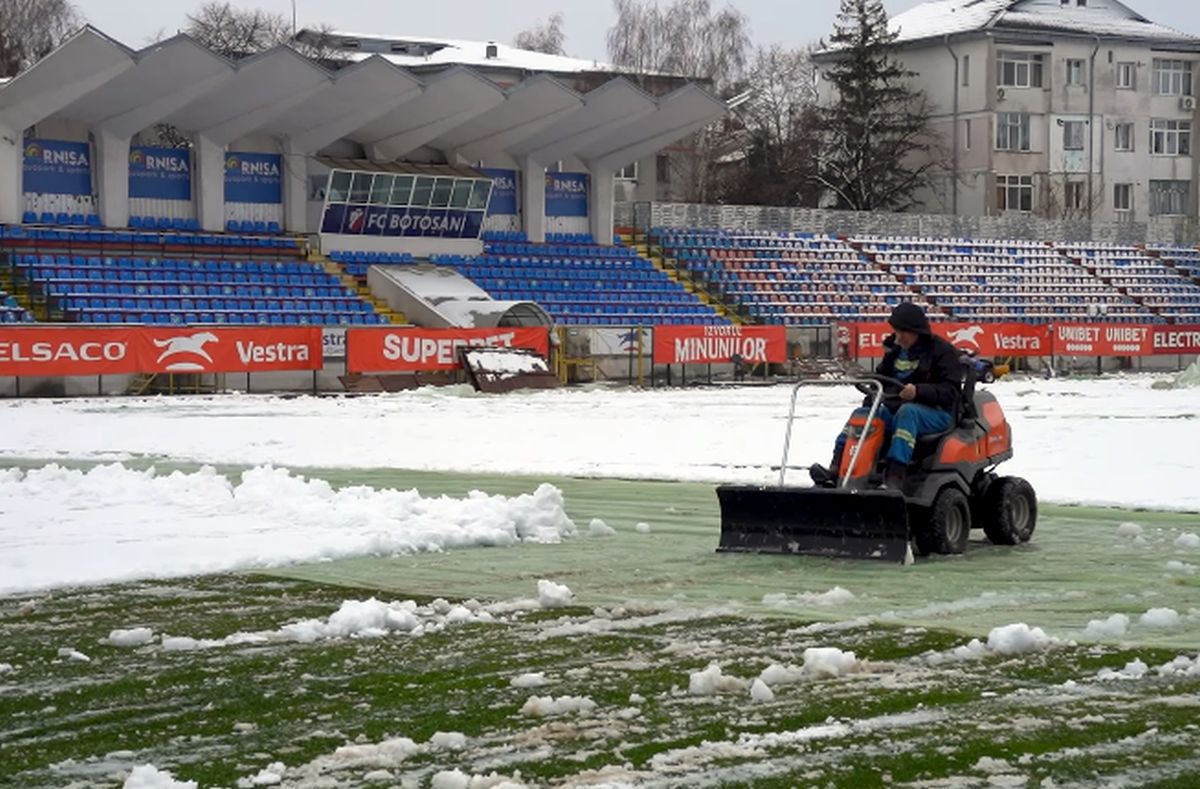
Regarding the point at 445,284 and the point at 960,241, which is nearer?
the point at 445,284

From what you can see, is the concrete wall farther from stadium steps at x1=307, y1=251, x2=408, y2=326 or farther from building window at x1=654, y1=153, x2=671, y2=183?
building window at x1=654, y1=153, x2=671, y2=183

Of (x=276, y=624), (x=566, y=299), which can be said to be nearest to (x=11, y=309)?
(x=566, y=299)

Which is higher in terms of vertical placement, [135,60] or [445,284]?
[135,60]

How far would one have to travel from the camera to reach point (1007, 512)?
12.6m

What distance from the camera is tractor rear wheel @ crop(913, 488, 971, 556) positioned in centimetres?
1191

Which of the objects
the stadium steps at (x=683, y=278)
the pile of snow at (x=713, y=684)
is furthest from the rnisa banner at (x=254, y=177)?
the pile of snow at (x=713, y=684)

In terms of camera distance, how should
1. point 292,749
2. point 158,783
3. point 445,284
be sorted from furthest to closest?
1. point 445,284
2. point 292,749
3. point 158,783

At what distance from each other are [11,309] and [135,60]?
711cm

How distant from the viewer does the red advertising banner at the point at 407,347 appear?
4059 cm

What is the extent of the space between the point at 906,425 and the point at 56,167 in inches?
1458

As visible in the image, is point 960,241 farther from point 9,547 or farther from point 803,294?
point 9,547

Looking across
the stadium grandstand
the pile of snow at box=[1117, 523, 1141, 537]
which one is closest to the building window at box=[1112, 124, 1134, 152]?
the stadium grandstand

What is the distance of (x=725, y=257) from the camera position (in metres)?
57.3

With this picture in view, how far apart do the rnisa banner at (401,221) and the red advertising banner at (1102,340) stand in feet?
56.2
